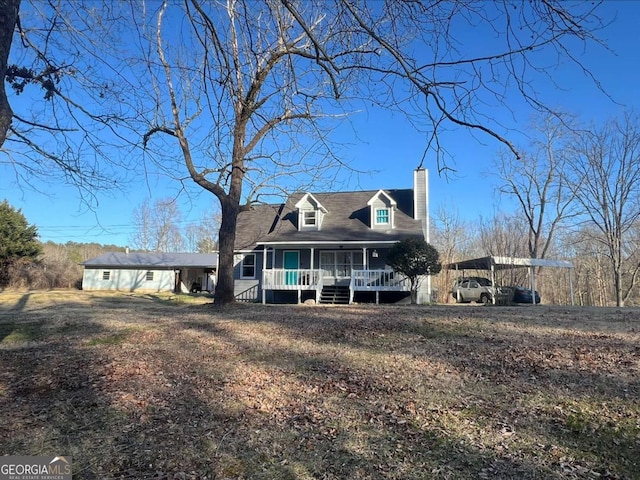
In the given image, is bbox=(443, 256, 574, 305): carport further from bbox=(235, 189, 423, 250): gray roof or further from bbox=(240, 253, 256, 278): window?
bbox=(240, 253, 256, 278): window

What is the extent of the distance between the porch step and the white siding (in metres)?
19.7

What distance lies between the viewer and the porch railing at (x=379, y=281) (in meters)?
18.7

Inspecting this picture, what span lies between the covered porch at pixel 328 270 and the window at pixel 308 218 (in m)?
1.43

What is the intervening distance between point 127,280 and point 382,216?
2508 cm

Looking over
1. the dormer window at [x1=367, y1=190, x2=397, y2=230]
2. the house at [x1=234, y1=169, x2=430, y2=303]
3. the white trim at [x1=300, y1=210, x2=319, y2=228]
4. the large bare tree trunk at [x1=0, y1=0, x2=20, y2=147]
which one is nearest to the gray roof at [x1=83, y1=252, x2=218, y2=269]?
the house at [x1=234, y1=169, x2=430, y2=303]

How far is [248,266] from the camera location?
23422mm

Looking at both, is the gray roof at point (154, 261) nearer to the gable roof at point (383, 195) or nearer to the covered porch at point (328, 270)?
the covered porch at point (328, 270)

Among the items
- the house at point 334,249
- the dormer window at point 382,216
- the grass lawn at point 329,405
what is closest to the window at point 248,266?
the house at point 334,249

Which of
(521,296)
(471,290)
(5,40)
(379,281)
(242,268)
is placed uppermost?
(5,40)

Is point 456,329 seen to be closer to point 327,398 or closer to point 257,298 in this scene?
point 327,398

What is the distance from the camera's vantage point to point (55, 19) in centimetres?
436

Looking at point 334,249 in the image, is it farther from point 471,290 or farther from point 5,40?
point 5,40

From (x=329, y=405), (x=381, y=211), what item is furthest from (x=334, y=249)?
(x=329, y=405)

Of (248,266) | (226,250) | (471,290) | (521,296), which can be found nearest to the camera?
(226,250)
